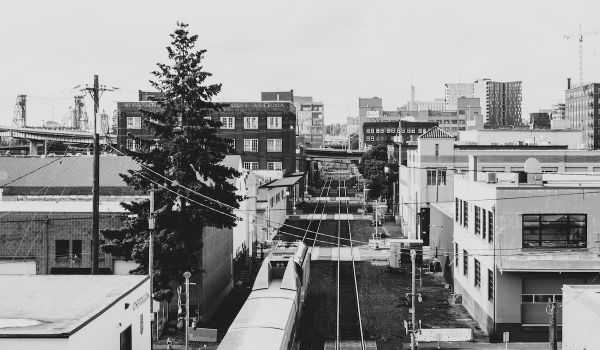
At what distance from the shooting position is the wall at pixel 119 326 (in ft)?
55.6

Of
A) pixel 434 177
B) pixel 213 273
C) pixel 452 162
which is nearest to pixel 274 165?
pixel 434 177

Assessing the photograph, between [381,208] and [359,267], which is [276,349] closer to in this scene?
[359,267]

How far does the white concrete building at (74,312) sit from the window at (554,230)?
19124 mm

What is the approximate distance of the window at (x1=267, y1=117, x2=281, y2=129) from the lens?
10925 cm

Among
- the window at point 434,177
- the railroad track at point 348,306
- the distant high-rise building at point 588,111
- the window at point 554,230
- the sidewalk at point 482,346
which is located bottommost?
the sidewalk at point 482,346

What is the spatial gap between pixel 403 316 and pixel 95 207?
61.1ft

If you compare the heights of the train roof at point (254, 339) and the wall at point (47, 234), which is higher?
the wall at point (47, 234)

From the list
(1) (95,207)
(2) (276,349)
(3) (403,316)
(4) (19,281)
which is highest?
(1) (95,207)

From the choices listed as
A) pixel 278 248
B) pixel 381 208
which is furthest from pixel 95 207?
pixel 381 208

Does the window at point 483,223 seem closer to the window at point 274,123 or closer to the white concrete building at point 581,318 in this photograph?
the white concrete building at point 581,318

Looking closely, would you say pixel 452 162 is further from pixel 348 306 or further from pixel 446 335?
pixel 446 335

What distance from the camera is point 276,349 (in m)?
21.4

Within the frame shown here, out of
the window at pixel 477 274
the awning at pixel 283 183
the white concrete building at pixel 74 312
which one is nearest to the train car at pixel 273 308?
the white concrete building at pixel 74 312

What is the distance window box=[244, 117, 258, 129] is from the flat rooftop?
86.4 m
